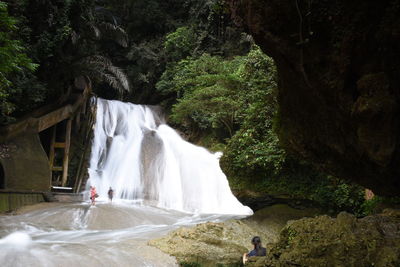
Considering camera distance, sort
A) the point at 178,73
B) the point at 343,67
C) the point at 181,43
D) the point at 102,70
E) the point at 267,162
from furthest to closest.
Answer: the point at 181,43, the point at 178,73, the point at 102,70, the point at 267,162, the point at 343,67

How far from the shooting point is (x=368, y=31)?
3881 mm

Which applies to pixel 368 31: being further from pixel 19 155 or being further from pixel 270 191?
pixel 19 155

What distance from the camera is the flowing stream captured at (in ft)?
28.3

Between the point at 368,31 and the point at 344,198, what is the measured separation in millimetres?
7210

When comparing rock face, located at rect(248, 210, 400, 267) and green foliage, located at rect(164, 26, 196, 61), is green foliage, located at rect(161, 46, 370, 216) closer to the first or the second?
rock face, located at rect(248, 210, 400, 267)

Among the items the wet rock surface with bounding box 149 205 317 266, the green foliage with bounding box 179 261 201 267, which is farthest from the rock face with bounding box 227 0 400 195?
the wet rock surface with bounding box 149 205 317 266

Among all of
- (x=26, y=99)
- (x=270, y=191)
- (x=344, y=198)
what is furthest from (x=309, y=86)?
(x=26, y=99)

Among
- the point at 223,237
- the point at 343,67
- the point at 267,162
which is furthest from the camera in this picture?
the point at 267,162

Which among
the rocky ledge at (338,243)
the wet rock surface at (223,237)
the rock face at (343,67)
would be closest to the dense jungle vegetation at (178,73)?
the wet rock surface at (223,237)

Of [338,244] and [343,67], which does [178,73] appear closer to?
[343,67]

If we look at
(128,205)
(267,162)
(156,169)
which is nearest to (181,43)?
(156,169)

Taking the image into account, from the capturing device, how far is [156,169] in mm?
21250

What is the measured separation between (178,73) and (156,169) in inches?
356

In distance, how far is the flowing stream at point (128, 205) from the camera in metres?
8.64
